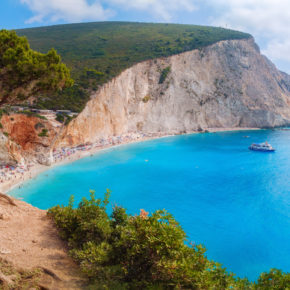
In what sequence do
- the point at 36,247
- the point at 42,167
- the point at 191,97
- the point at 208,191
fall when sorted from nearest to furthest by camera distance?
the point at 36,247
the point at 208,191
the point at 42,167
the point at 191,97

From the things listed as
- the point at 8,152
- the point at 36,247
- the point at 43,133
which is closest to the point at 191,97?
the point at 43,133

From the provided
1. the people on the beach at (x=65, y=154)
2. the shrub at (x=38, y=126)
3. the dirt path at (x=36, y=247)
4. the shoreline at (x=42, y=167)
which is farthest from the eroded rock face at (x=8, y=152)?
the dirt path at (x=36, y=247)

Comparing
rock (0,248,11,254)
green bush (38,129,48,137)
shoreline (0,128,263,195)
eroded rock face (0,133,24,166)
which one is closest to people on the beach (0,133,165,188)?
shoreline (0,128,263,195)

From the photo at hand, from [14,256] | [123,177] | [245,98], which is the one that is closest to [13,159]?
[123,177]

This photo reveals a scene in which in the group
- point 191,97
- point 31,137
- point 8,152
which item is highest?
point 191,97

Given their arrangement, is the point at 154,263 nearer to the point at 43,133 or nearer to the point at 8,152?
the point at 8,152

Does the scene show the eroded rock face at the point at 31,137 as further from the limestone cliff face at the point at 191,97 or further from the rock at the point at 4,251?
the rock at the point at 4,251

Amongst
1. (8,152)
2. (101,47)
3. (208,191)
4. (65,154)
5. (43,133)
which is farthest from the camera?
(101,47)

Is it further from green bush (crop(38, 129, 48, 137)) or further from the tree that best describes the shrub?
the tree
